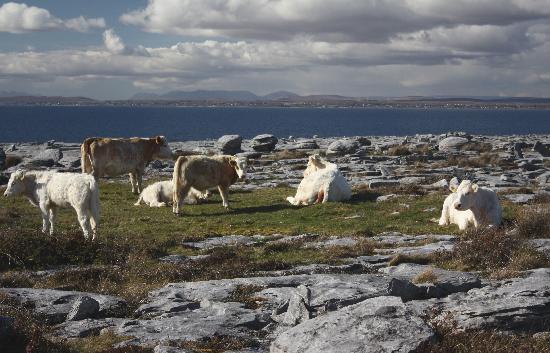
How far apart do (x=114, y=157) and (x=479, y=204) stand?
1859 centimetres

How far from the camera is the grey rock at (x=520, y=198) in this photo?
25350 mm

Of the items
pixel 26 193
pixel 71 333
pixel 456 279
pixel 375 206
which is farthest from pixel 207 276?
pixel 375 206

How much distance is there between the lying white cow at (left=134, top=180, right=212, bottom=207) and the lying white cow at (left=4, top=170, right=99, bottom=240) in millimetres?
7464

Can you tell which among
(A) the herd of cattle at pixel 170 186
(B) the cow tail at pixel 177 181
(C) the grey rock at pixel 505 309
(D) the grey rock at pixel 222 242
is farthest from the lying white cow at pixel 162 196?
(C) the grey rock at pixel 505 309

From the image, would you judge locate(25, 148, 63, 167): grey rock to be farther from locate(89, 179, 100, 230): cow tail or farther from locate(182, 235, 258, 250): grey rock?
locate(182, 235, 258, 250): grey rock

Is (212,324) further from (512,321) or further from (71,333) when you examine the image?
(512,321)

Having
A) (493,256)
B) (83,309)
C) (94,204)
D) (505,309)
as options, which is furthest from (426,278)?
(94,204)

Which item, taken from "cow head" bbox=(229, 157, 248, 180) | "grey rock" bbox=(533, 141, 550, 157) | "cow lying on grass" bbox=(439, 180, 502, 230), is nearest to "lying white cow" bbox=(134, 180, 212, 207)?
"cow head" bbox=(229, 157, 248, 180)

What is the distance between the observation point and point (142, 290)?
12.6 metres

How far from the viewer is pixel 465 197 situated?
19.7 metres

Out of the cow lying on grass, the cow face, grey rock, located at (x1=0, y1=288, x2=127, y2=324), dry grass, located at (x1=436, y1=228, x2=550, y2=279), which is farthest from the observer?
the cow face

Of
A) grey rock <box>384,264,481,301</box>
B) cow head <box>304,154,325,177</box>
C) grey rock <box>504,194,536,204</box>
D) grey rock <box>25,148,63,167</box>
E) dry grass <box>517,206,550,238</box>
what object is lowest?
grey rock <box>25,148,63,167</box>

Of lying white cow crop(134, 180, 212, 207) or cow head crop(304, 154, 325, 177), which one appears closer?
lying white cow crop(134, 180, 212, 207)

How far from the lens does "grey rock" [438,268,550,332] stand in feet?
30.6
